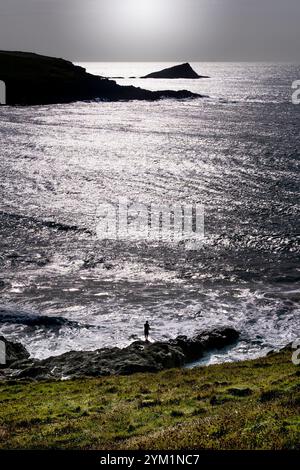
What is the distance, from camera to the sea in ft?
144

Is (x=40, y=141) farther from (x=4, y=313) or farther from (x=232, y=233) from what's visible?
(x=4, y=313)

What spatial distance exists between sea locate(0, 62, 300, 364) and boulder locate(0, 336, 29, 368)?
1.22 meters

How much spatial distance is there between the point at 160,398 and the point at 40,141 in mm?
109464

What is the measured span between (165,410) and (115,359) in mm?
12834

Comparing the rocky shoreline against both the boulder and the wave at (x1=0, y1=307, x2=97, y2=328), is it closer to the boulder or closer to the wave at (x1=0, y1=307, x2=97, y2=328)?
the boulder

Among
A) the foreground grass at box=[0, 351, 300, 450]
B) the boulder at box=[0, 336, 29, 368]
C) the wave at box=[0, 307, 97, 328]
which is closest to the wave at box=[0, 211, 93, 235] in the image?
the wave at box=[0, 307, 97, 328]

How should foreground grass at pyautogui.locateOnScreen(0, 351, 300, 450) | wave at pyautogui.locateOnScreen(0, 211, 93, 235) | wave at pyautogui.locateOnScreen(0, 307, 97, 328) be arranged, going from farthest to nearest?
wave at pyautogui.locateOnScreen(0, 211, 93, 235) → wave at pyautogui.locateOnScreen(0, 307, 97, 328) → foreground grass at pyautogui.locateOnScreen(0, 351, 300, 450)

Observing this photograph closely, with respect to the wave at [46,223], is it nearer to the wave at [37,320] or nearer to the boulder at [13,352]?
the wave at [37,320]

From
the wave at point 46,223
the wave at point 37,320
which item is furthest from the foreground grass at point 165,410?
the wave at point 46,223

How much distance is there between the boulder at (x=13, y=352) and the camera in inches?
1490

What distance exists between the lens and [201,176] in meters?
91.2

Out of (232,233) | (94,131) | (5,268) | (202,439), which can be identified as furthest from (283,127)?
(202,439)

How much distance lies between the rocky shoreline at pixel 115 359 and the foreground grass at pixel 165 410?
7.13 feet

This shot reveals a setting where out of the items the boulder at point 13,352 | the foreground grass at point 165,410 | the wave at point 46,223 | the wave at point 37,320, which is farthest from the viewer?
the wave at point 46,223
